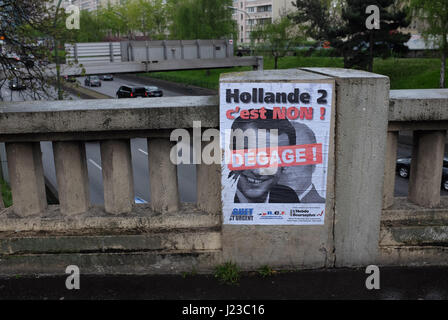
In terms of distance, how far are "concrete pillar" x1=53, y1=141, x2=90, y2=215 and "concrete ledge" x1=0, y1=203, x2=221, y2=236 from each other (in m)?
0.11

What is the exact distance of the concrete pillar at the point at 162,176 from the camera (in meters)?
4.09

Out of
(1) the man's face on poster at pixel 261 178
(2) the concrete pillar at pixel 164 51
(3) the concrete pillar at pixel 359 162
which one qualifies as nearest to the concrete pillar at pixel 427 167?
(3) the concrete pillar at pixel 359 162

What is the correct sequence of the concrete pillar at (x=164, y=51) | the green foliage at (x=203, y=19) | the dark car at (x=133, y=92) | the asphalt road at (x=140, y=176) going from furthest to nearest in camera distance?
the green foliage at (x=203, y=19) < the dark car at (x=133, y=92) < the concrete pillar at (x=164, y=51) < the asphalt road at (x=140, y=176)

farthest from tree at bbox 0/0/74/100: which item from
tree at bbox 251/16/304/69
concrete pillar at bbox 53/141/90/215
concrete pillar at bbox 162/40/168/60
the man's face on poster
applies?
tree at bbox 251/16/304/69

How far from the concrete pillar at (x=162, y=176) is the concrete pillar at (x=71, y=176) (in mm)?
630

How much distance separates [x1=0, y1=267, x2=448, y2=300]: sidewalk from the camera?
3734mm

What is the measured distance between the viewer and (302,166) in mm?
3957

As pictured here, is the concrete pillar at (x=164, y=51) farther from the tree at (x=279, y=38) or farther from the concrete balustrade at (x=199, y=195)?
the concrete balustrade at (x=199, y=195)

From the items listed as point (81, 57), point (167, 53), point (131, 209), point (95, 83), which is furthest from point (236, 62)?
point (131, 209)

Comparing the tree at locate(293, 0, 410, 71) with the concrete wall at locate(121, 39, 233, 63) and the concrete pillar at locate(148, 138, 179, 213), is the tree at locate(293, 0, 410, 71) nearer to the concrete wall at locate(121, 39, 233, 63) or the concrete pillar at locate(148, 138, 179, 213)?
the concrete wall at locate(121, 39, 233, 63)

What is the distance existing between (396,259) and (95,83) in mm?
60906

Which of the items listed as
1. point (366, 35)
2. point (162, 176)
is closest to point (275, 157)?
point (162, 176)

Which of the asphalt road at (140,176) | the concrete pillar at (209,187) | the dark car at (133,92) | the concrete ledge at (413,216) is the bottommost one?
the asphalt road at (140,176)

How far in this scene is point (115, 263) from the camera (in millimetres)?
4121
